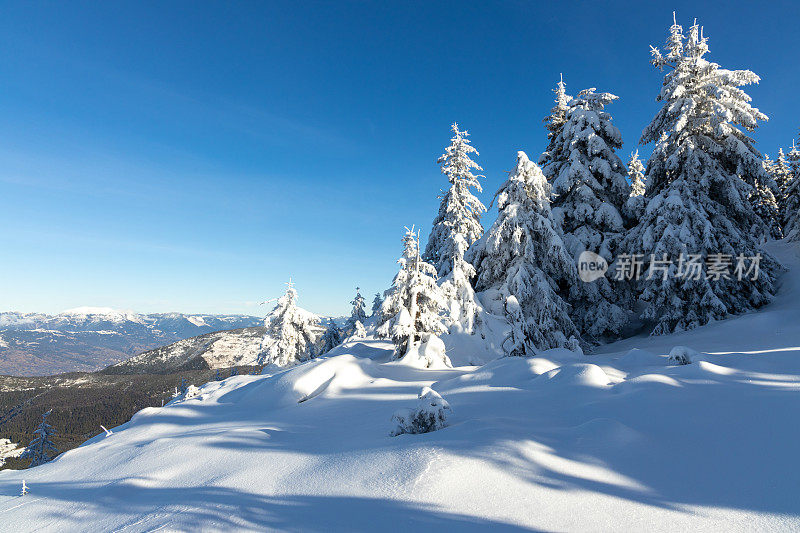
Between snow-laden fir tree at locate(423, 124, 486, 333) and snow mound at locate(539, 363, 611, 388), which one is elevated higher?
snow-laden fir tree at locate(423, 124, 486, 333)

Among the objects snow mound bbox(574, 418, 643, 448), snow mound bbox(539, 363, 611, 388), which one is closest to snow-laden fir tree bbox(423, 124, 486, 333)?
snow mound bbox(539, 363, 611, 388)

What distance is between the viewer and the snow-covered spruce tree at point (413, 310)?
12.9 metres

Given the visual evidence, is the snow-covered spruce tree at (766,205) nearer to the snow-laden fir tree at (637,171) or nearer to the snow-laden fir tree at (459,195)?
the snow-laden fir tree at (637,171)

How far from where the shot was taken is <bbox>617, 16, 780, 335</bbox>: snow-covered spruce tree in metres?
15.6

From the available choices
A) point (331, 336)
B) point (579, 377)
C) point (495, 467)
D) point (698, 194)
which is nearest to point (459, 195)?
point (698, 194)

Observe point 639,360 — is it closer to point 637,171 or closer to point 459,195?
point 459,195

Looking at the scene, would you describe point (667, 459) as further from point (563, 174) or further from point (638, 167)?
point (638, 167)

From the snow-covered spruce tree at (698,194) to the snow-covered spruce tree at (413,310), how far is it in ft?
32.9

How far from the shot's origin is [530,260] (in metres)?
16.5

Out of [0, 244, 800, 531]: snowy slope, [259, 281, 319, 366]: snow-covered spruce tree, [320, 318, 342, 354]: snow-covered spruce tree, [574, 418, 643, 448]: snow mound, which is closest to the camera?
[0, 244, 800, 531]: snowy slope

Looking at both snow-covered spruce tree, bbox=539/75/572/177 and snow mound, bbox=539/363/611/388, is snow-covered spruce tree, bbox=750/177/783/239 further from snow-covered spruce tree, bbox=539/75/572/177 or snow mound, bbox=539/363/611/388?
snow mound, bbox=539/363/611/388

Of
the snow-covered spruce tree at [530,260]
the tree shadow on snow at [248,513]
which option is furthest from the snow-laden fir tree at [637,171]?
the tree shadow on snow at [248,513]

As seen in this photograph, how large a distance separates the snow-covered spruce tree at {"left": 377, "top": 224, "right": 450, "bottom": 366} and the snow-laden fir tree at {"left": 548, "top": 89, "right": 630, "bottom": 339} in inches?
323

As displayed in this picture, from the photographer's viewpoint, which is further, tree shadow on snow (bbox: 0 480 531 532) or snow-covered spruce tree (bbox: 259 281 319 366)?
snow-covered spruce tree (bbox: 259 281 319 366)
